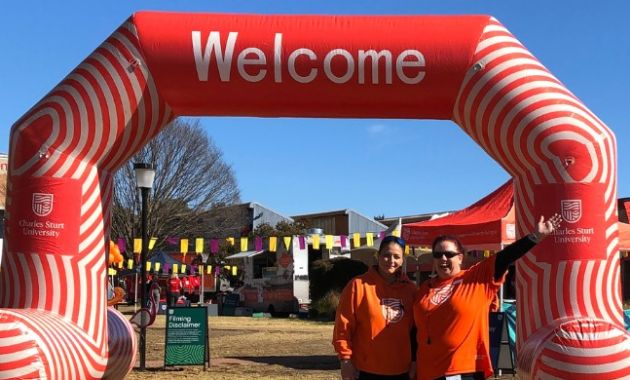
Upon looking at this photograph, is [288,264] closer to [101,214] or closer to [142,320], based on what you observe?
[142,320]

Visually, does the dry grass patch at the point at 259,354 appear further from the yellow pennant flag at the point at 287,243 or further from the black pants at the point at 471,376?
the black pants at the point at 471,376

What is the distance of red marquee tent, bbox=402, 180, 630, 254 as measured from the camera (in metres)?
11.4

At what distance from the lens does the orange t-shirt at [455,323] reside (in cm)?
430

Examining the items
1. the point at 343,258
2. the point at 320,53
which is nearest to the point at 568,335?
the point at 320,53

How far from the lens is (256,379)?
379 inches

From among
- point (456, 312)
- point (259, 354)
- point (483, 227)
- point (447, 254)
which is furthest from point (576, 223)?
point (259, 354)

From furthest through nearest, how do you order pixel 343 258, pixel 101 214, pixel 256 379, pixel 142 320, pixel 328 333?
pixel 343 258 → pixel 328 333 → pixel 142 320 → pixel 256 379 → pixel 101 214

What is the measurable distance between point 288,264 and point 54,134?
1974 centimetres

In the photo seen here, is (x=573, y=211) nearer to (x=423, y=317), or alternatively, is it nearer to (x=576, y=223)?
(x=576, y=223)

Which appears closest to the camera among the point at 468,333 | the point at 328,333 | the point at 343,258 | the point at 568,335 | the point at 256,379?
the point at 468,333

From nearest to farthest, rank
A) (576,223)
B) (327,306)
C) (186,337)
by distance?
(576,223), (186,337), (327,306)

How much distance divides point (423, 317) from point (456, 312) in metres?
0.20

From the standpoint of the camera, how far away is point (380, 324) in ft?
14.8

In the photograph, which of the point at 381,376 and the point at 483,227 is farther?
the point at 483,227
